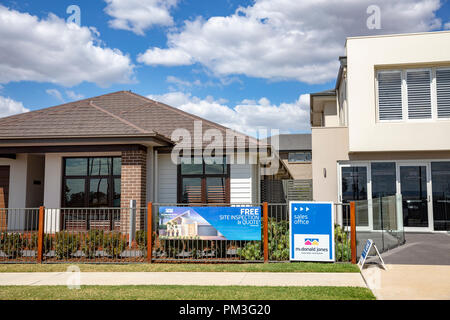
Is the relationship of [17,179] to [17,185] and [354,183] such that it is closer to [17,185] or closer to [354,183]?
[17,185]

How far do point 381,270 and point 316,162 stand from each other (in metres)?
6.63

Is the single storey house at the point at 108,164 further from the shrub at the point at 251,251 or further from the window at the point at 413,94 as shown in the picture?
the window at the point at 413,94

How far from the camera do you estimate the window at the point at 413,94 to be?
14414 mm

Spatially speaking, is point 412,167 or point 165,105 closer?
point 412,167

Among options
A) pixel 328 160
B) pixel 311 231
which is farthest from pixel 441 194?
pixel 311 231

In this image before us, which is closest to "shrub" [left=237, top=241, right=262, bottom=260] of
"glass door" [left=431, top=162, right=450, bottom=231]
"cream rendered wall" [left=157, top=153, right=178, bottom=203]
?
"cream rendered wall" [left=157, top=153, right=178, bottom=203]

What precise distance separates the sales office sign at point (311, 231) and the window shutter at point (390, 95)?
600 centimetres

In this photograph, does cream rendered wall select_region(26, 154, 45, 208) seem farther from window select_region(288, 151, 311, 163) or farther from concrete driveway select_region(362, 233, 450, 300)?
window select_region(288, 151, 311, 163)

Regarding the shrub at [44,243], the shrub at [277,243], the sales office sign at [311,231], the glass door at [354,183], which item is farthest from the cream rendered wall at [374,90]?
the shrub at [44,243]
